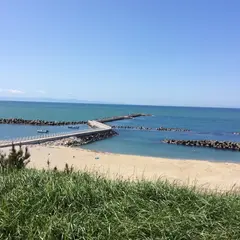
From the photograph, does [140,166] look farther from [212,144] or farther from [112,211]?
[212,144]

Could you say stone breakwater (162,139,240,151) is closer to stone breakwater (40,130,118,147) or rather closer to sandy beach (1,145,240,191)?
stone breakwater (40,130,118,147)

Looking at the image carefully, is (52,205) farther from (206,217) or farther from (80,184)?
(206,217)

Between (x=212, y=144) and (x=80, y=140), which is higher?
(x=80, y=140)

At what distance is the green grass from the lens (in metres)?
3.76

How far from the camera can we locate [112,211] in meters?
4.22

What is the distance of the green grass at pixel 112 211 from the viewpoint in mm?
3758

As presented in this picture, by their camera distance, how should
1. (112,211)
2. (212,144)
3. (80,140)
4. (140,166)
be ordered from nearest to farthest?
(112,211) < (140,166) < (80,140) < (212,144)

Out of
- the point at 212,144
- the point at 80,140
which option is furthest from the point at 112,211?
the point at 212,144

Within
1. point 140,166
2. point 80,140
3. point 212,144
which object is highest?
point 140,166

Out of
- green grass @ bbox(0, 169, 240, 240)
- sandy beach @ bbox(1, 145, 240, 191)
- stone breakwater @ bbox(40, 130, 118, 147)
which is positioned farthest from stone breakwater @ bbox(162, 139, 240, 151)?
green grass @ bbox(0, 169, 240, 240)

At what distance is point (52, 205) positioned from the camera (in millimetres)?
4391

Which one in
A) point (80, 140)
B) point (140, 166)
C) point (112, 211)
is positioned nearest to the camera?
point (112, 211)

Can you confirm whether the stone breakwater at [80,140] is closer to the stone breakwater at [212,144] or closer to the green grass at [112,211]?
the stone breakwater at [212,144]

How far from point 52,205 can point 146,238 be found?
1.43 meters
